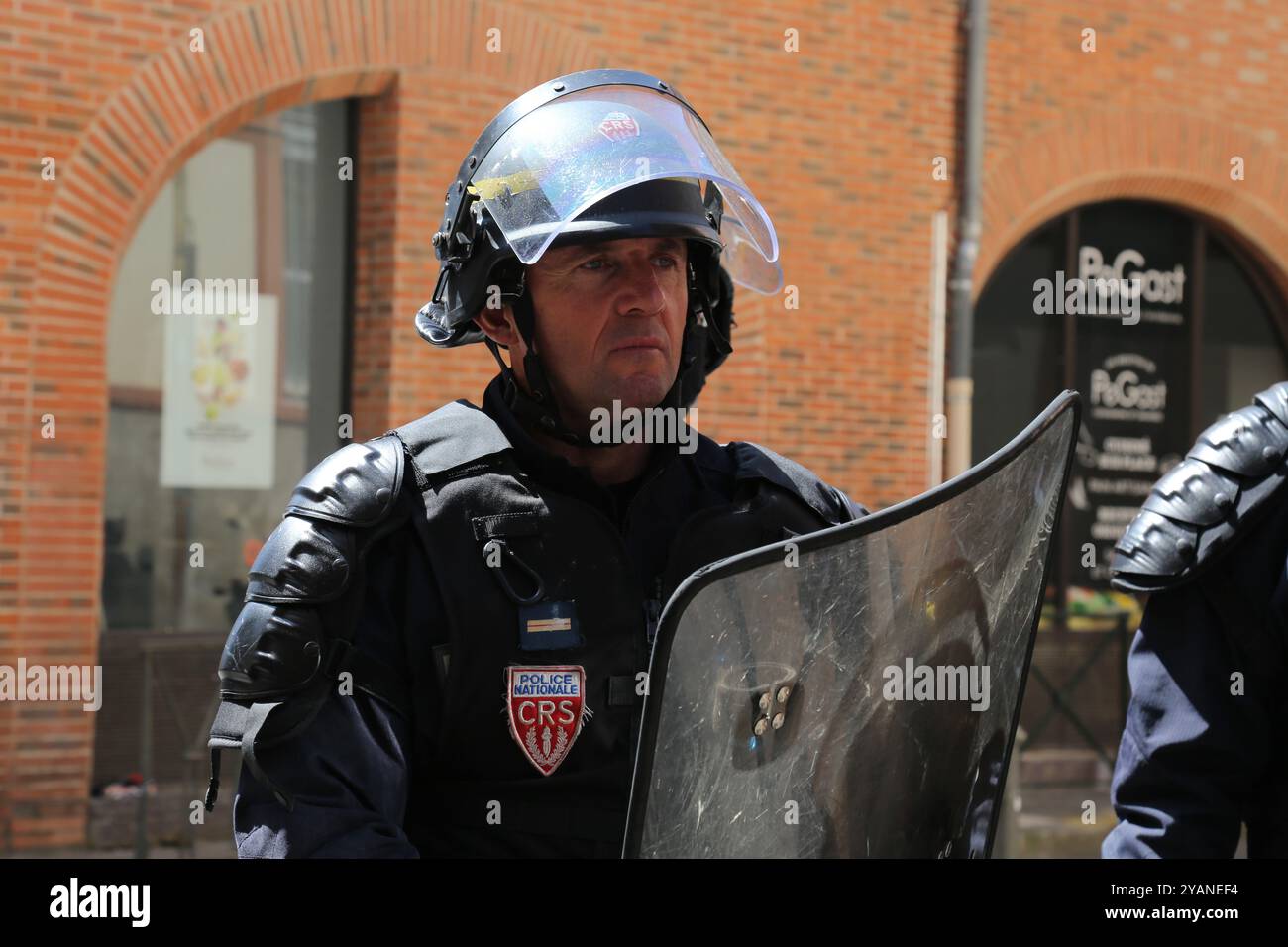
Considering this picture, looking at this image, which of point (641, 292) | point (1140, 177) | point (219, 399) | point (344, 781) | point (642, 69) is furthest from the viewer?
point (1140, 177)

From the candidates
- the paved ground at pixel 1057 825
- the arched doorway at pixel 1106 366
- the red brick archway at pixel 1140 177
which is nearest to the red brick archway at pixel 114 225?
the paved ground at pixel 1057 825

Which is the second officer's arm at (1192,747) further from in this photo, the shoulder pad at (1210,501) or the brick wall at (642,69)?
the brick wall at (642,69)

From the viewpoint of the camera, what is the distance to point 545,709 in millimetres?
1950

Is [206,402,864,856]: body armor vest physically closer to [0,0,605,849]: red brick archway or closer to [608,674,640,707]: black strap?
[608,674,640,707]: black strap

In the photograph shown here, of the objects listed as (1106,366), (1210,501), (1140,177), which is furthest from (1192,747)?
(1106,366)

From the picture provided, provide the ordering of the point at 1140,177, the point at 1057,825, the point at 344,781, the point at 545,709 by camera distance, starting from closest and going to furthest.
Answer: the point at 344,781, the point at 545,709, the point at 1057,825, the point at 1140,177

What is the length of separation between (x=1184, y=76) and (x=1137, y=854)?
8.79 metres

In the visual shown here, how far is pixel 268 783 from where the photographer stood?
6.02 feet

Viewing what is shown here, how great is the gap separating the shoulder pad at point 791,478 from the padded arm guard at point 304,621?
52cm

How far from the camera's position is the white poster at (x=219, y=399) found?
7.63 m

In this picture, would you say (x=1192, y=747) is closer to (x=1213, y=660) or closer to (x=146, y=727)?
(x=1213, y=660)

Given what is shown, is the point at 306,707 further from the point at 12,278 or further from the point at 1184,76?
the point at 1184,76

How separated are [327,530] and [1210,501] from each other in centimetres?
135
